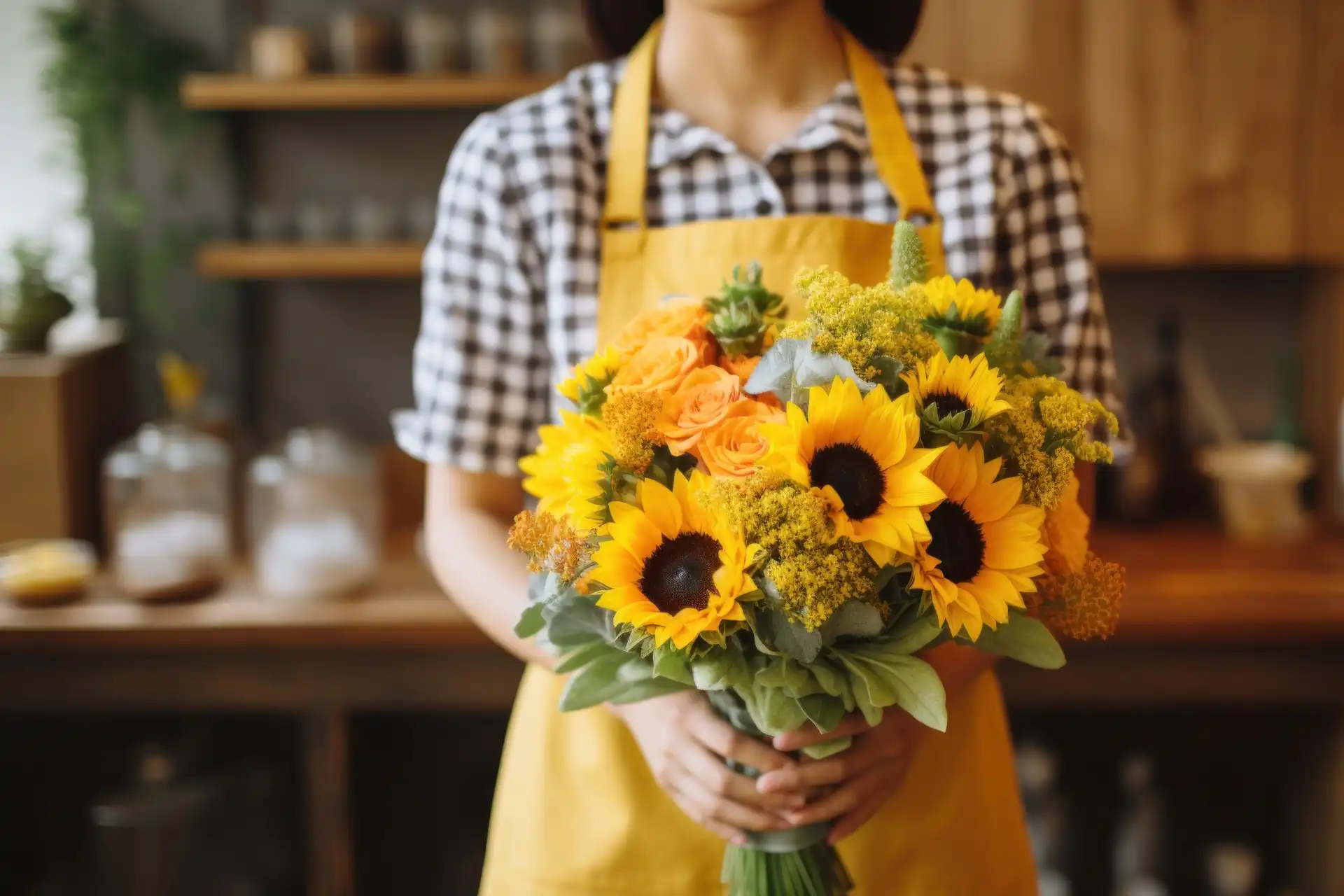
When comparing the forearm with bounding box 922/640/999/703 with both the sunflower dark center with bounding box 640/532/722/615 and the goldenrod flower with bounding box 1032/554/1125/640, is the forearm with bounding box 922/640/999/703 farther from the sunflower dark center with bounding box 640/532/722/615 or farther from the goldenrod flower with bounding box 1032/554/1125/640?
the sunflower dark center with bounding box 640/532/722/615

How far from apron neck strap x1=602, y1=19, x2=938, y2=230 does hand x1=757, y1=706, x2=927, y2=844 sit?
430 millimetres

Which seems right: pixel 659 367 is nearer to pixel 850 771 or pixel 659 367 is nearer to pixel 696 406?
pixel 696 406

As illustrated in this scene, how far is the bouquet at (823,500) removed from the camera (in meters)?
0.60

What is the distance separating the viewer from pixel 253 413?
8.03 feet

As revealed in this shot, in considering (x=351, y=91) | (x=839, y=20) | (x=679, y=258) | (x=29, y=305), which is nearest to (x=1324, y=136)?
(x=839, y=20)

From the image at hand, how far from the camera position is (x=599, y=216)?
101 centimetres

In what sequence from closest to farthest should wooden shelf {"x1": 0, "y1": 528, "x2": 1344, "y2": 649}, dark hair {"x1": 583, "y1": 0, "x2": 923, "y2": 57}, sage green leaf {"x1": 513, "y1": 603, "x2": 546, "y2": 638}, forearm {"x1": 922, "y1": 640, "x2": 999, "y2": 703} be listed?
1. sage green leaf {"x1": 513, "y1": 603, "x2": 546, "y2": 638}
2. forearm {"x1": 922, "y1": 640, "x2": 999, "y2": 703}
3. dark hair {"x1": 583, "y1": 0, "x2": 923, "y2": 57}
4. wooden shelf {"x1": 0, "y1": 528, "x2": 1344, "y2": 649}

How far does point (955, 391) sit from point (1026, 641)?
16 cm

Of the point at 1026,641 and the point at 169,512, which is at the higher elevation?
the point at 1026,641

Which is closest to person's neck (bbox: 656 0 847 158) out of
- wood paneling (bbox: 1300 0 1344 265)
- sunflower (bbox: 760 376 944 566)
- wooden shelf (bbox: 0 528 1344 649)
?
sunflower (bbox: 760 376 944 566)

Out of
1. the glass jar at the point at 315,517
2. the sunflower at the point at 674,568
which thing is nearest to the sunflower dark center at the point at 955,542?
the sunflower at the point at 674,568

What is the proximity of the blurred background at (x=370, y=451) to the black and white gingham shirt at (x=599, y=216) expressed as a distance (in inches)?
35.1

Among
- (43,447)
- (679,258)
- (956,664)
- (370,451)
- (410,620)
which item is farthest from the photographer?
(370,451)

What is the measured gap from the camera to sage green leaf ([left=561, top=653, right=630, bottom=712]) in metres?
0.74
